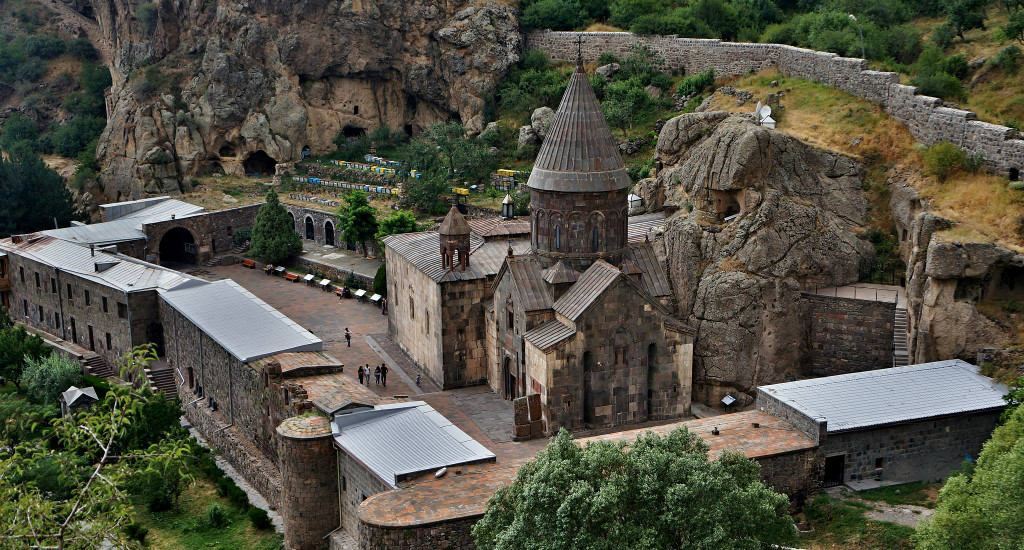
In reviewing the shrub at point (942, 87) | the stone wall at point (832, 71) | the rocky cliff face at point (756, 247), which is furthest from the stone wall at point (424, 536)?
the shrub at point (942, 87)

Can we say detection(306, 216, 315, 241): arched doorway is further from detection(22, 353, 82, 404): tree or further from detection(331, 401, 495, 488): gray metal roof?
detection(331, 401, 495, 488): gray metal roof

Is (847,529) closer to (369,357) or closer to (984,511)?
(984,511)

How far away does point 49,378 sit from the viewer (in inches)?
1706

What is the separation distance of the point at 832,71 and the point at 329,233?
96.1ft

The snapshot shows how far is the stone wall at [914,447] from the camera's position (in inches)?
1257

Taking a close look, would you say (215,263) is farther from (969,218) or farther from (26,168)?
(969,218)

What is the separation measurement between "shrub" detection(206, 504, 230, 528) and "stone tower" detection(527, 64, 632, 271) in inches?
519

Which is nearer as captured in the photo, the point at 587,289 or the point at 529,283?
the point at 587,289

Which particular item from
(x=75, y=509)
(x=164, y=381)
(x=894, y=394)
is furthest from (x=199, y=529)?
(x=894, y=394)

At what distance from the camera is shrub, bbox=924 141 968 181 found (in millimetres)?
38875

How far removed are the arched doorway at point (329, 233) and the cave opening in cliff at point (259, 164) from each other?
473 inches

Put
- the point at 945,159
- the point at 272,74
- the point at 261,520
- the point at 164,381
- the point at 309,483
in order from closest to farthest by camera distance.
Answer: the point at 309,483 < the point at 261,520 < the point at 945,159 < the point at 164,381 < the point at 272,74

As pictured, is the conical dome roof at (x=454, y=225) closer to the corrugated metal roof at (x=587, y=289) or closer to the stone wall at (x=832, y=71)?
the corrugated metal roof at (x=587, y=289)

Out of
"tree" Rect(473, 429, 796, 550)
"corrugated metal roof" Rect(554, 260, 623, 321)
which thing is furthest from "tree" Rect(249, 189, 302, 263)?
"tree" Rect(473, 429, 796, 550)
